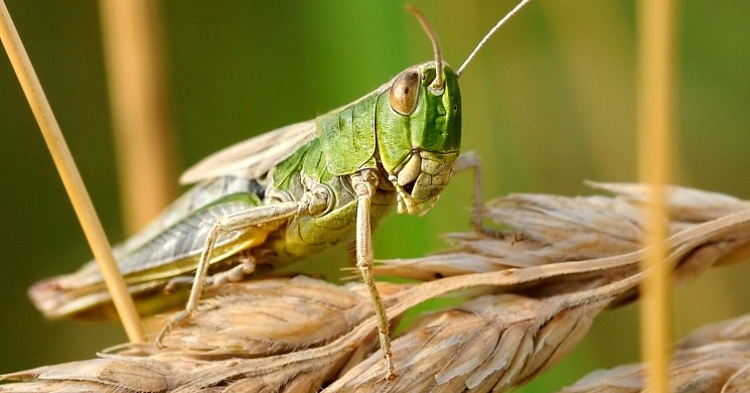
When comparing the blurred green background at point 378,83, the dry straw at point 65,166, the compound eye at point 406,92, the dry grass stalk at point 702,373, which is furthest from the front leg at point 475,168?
the dry straw at point 65,166

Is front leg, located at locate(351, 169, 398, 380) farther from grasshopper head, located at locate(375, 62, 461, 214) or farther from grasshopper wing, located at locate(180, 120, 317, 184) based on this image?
grasshopper wing, located at locate(180, 120, 317, 184)

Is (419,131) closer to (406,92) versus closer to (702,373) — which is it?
(406,92)

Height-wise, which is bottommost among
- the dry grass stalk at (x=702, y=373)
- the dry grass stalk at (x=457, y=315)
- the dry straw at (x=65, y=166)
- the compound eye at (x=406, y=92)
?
the dry grass stalk at (x=702, y=373)

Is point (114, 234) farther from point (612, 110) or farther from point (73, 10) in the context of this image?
point (612, 110)

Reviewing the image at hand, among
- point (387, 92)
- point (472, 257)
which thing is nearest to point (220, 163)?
point (387, 92)

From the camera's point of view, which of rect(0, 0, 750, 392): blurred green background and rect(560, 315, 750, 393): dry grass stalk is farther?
rect(0, 0, 750, 392): blurred green background

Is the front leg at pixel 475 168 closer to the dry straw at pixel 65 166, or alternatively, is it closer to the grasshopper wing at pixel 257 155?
the grasshopper wing at pixel 257 155

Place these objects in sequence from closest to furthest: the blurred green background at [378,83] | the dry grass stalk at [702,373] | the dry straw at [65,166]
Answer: the dry straw at [65,166] → the dry grass stalk at [702,373] → the blurred green background at [378,83]

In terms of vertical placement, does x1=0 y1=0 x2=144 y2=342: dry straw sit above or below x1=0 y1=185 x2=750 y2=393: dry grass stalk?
above

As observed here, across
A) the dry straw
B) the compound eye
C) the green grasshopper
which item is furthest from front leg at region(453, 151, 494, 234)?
the dry straw

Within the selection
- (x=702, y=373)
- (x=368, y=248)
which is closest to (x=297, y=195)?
(x=368, y=248)
